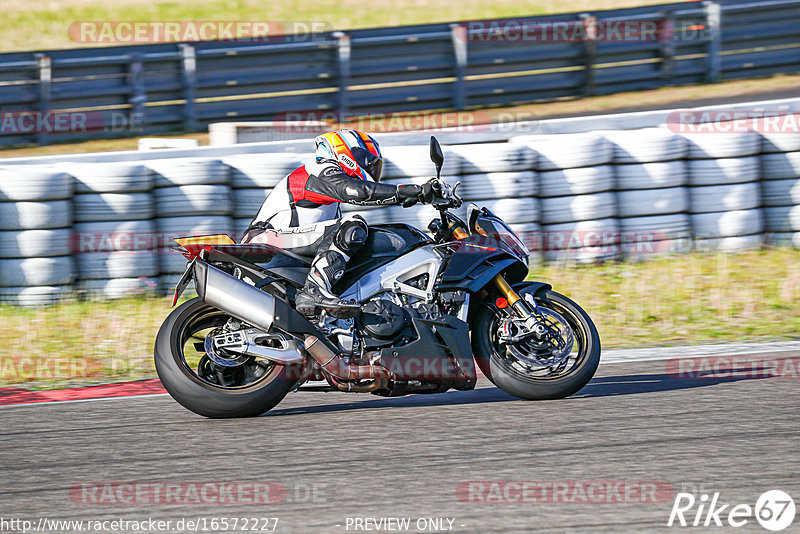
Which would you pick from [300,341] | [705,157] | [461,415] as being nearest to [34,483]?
[300,341]

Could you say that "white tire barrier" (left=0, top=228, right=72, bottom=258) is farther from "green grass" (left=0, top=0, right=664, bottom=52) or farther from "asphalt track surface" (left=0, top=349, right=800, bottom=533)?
"green grass" (left=0, top=0, right=664, bottom=52)

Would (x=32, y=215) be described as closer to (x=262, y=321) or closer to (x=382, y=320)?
(x=262, y=321)

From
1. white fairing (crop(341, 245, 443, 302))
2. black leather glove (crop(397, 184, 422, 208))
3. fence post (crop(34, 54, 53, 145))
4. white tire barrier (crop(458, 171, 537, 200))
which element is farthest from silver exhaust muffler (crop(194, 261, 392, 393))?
fence post (crop(34, 54, 53, 145))

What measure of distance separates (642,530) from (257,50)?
41.8 feet

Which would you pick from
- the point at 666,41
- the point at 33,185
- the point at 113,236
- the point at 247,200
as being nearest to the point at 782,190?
the point at 247,200

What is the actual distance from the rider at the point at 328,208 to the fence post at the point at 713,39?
12.1 metres

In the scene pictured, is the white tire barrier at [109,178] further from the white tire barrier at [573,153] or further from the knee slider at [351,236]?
the knee slider at [351,236]

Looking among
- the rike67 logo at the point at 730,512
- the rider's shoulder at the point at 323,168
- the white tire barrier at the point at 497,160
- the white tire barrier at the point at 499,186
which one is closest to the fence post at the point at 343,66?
the white tire barrier at the point at 497,160

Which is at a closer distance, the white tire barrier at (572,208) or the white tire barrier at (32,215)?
the white tire barrier at (32,215)

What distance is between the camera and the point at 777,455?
470cm

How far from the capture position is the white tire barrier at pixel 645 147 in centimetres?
964

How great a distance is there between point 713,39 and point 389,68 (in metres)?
5.33

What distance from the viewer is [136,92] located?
15.0m

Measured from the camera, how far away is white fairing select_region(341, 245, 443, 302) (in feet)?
18.9
